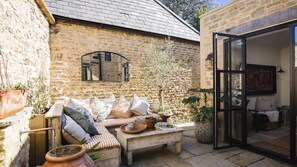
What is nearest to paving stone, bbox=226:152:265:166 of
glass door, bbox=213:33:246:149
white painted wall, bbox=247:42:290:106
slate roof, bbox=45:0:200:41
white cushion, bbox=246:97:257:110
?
glass door, bbox=213:33:246:149

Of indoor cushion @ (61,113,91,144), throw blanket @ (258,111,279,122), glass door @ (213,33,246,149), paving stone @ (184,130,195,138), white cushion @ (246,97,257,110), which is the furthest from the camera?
white cushion @ (246,97,257,110)

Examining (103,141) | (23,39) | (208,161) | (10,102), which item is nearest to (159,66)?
(208,161)

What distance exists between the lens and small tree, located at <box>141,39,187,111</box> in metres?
5.60

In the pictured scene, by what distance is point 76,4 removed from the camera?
4875 mm

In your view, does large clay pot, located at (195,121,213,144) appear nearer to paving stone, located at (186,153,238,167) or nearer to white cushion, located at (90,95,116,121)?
paving stone, located at (186,153,238,167)

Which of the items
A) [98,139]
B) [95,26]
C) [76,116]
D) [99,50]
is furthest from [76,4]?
[98,139]

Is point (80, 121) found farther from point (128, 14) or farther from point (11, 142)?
point (128, 14)

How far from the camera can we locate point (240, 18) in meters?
3.41

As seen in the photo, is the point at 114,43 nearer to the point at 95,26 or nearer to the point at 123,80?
the point at 95,26

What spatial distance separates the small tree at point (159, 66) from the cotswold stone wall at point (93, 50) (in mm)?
175

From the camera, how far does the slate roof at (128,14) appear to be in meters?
4.62

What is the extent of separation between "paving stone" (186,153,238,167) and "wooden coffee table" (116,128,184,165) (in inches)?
14.8

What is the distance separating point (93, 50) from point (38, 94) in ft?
6.91

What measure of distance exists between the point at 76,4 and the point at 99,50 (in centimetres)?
155
